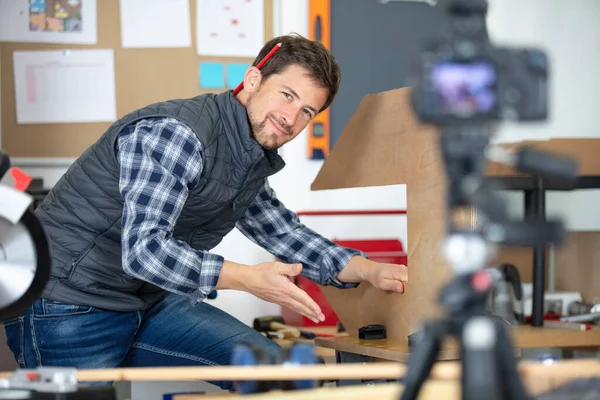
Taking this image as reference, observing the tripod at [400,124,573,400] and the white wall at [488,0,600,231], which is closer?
the tripod at [400,124,573,400]

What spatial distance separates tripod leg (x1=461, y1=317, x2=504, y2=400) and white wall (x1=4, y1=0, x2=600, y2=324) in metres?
2.02

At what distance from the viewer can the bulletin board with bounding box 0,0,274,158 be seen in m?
2.52

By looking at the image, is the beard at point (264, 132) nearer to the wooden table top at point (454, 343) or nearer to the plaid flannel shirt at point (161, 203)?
the plaid flannel shirt at point (161, 203)

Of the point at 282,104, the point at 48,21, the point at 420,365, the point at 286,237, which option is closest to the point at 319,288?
the point at 286,237

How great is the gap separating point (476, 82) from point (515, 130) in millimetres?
2382

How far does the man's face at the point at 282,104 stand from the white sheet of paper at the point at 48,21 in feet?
3.93

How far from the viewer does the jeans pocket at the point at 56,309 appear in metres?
1.49

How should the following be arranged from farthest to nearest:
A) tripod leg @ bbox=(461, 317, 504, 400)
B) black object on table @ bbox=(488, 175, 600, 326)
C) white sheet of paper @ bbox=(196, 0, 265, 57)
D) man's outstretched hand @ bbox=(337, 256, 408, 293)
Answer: white sheet of paper @ bbox=(196, 0, 265, 57) < black object on table @ bbox=(488, 175, 600, 326) < man's outstretched hand @ bbox=(337, 256, 408, 293) < tripod leg @ bbox=(461, 317, 504, 400)

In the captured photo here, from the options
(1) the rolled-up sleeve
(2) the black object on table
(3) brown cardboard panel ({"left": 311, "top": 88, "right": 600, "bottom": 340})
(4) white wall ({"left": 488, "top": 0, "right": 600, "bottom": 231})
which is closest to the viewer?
(3) brown cardboard panel ({"left": 311, "top": 88, "right": 600, "bottom": 340})

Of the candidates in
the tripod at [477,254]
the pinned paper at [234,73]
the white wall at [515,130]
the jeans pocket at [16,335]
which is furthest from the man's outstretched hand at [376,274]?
the pinned paper at [234,73]

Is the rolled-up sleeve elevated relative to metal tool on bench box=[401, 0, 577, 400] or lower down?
lower down

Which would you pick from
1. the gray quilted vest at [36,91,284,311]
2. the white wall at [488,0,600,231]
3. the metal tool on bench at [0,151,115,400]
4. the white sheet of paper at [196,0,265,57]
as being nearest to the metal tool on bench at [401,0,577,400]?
the metal tool on bench at [0,151,115,400]

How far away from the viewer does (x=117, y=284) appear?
1.55m

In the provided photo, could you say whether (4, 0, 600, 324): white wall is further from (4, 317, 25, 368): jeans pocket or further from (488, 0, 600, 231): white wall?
(4, 317, 25, 368): jeans pocket
